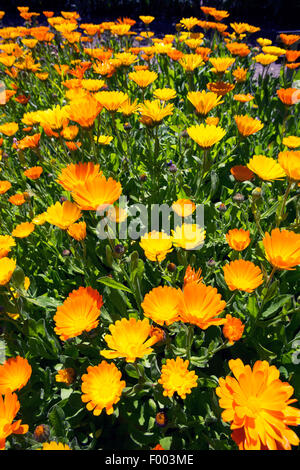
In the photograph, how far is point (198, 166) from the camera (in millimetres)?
2043

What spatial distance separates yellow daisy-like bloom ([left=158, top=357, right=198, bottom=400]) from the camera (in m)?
1.04

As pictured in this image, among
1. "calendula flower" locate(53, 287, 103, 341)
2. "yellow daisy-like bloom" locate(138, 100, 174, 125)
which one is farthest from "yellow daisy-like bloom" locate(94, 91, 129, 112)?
"calendula flower" locate(53, 287, 103, 341)

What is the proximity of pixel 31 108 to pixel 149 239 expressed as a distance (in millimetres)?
2435

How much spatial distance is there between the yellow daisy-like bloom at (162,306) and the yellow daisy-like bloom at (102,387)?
9.5 inches

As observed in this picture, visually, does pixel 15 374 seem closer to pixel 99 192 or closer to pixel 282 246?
pixel 99 192

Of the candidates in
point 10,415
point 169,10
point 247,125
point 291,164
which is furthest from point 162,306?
point 169,10

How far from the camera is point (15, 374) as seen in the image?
1171 mm

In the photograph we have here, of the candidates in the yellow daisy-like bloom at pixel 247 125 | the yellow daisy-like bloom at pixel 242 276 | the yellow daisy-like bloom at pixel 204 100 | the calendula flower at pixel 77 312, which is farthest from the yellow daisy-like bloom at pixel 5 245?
the yellow daisy-like bloom at pixel 247 125

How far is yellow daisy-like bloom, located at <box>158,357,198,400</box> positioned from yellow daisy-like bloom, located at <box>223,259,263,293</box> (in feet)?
1.05

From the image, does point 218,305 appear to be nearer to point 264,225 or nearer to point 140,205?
point 264,225

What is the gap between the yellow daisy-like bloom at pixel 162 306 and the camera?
1.04 metres

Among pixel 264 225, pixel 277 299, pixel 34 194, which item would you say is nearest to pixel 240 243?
pixel 277 299

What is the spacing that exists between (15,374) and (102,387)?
33cm
